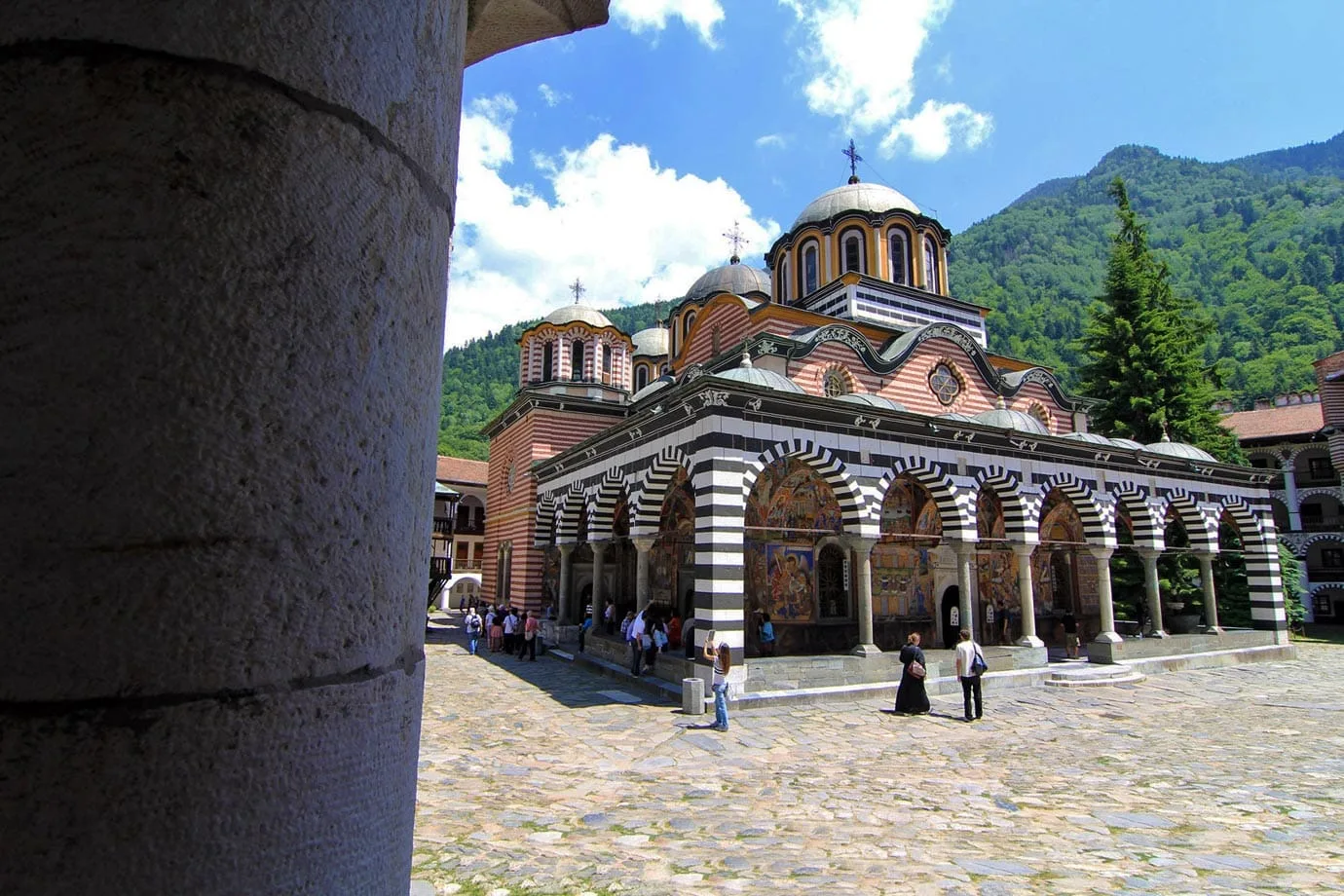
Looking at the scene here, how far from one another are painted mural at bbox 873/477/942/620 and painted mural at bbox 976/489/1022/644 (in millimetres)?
1641

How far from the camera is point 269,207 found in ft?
3.16

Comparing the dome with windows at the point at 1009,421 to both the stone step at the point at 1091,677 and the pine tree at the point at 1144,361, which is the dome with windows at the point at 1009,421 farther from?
the pine tree at the point at 1144,361

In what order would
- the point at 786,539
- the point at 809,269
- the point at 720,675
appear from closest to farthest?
the point at 720,675 < the point at 786,539 < the point at 809,269

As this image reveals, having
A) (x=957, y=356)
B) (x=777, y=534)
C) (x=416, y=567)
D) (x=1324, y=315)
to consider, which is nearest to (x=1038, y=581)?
(x=957, y=356)

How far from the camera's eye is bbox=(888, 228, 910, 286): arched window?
2208 cm

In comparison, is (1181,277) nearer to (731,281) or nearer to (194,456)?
(731,281)

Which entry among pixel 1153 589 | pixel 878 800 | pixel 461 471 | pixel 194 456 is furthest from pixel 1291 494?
pixel 194 456

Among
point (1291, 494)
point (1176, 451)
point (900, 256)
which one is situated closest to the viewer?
point (1176, 451)

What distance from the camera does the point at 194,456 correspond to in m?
0.88

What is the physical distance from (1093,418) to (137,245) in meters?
29.5

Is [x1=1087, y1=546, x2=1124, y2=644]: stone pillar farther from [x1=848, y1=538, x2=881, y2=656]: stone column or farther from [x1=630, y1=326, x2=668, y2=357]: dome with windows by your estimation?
[x1=630, y1=326, x2=668, y2=357]: dome with windows

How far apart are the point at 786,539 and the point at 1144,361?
17579 mm

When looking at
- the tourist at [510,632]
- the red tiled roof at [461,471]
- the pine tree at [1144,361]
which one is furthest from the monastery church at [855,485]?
the red tiled roof at [461,471]

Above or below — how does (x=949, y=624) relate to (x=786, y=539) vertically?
below
